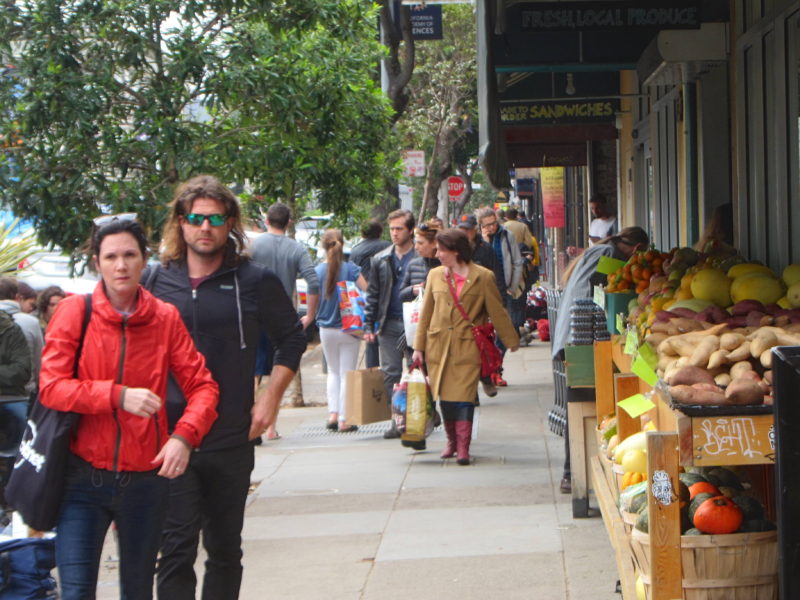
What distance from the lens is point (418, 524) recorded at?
723 centimetres

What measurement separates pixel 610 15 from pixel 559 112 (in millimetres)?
6202

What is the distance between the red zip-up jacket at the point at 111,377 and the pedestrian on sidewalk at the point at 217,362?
0.43m

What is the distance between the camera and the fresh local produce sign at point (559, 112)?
43.7ft

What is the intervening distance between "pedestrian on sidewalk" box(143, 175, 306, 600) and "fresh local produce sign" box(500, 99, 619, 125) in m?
8.04

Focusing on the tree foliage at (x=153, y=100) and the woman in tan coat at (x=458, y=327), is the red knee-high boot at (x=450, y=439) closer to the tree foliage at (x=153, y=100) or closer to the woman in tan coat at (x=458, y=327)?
the woman in tan coat at (x=458, y=327)

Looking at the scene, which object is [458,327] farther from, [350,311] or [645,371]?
[645,371]

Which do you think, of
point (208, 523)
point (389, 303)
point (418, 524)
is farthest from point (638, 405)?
point (389, 303)

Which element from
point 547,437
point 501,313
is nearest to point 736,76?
point 501,313

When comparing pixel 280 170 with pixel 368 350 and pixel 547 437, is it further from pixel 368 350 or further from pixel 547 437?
pixel 547 437

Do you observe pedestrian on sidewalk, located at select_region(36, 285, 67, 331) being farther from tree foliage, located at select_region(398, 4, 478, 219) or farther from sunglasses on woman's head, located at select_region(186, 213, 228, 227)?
tree foliage, located at select_region(398, 4, 478, 219)

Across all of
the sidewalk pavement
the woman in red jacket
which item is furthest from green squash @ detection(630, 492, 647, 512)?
the woman in red jacket

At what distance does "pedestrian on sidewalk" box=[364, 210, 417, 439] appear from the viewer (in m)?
10.3

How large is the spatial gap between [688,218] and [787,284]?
16.4 feet

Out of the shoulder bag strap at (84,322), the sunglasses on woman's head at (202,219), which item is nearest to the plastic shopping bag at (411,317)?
the sunglasses on woman's head at (202,219)
